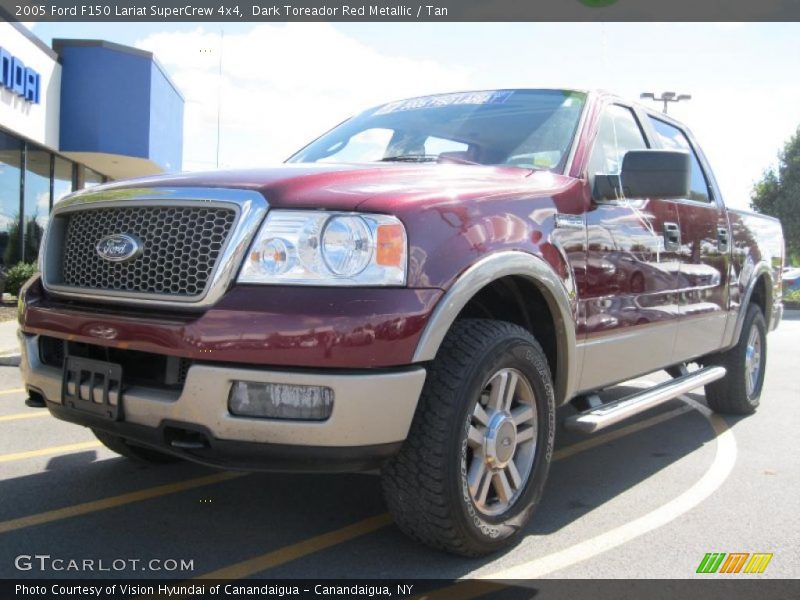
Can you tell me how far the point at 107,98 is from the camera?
1605cm

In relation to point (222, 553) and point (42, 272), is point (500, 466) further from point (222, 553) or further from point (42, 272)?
point (42, 272)

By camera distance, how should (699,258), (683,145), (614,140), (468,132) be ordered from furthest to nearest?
(683,145) < (699,258) < (614,140) < (468,132)

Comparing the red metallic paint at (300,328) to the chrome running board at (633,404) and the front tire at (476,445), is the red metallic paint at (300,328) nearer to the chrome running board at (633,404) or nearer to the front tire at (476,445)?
the front tire at (476,445)

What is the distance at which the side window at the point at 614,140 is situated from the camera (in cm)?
391

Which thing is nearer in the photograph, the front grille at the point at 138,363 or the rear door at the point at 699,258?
the front grille at the point at 138,363

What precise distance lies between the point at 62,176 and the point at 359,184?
16134 mm

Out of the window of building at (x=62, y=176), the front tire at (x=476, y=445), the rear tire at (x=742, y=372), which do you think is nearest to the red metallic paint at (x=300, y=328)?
the front tire at (x=476, y=445)

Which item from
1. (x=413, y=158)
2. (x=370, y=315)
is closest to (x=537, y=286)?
(x=413, y=158)

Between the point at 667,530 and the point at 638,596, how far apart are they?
76cm

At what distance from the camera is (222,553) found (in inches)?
116

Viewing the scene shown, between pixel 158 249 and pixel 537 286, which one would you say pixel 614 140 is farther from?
pixel 158 249

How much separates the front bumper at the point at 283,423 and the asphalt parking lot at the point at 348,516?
1.69 feet

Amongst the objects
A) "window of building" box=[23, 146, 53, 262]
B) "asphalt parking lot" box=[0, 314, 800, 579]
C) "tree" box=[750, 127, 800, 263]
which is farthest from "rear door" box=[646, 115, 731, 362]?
"tree" box=[750, 127, 800, 263]

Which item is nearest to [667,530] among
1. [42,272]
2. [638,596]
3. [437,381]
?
[638,596]
